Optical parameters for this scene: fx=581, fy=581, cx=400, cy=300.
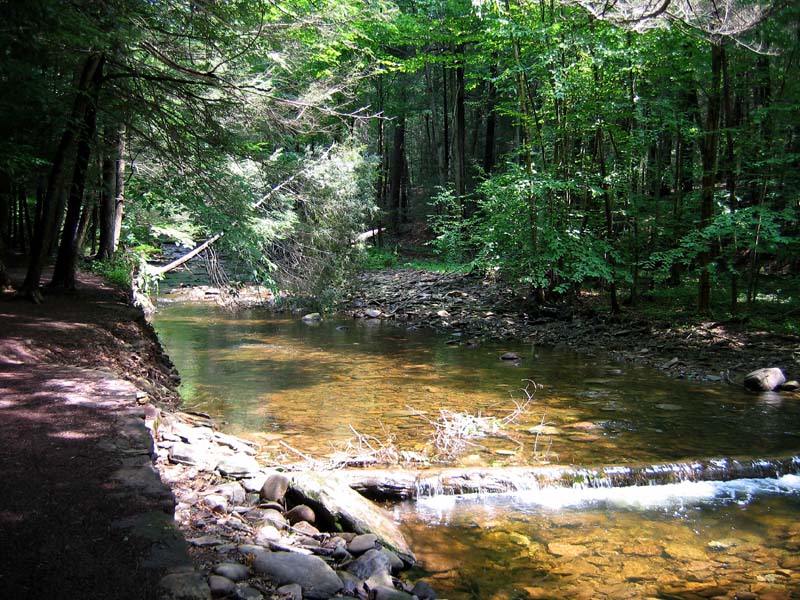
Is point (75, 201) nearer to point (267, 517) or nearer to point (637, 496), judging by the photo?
point (267, 517)

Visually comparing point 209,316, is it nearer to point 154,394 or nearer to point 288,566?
point 154,394

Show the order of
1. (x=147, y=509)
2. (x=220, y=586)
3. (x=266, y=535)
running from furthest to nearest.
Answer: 1. (x=266, y=535)
2. (x=147, y=509)
3. (x=220, y=586)

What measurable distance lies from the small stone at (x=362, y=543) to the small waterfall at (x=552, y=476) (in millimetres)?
1232

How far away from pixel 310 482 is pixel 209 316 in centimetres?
1522

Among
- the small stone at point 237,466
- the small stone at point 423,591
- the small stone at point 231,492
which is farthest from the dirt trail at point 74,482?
the small stone at point 423,591

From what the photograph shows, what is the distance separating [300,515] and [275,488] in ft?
1.31

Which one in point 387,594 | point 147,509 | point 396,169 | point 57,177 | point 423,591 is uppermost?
point 396,169

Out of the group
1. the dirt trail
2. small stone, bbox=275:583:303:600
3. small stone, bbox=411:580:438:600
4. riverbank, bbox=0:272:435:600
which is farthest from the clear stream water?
the dirt trail

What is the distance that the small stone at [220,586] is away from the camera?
3227mm

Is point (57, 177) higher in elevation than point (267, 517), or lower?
higher

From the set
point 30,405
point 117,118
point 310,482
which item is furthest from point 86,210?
point 310,482

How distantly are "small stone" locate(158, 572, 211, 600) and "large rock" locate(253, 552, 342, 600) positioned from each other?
2.71 ft

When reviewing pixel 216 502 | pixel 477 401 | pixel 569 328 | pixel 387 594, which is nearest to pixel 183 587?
pixel 387 594

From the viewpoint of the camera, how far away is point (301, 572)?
3734 millimetres
